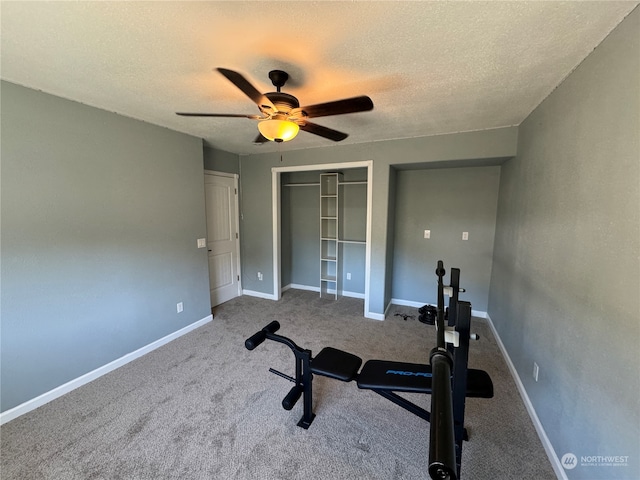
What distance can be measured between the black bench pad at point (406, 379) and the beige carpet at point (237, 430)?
1.55 feet

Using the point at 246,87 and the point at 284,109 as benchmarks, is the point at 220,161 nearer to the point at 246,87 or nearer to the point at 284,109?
the point at 284,109

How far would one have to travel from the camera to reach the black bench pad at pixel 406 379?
1.59 m

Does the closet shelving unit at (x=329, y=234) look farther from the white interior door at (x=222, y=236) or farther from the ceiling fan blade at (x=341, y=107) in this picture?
the ceiling fan blade at (x=341, y=107)

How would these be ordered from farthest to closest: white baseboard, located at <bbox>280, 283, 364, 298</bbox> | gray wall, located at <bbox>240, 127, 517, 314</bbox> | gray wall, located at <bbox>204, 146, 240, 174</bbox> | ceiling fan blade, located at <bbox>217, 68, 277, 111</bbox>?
white baseboard, located at <bbox>280, 283, 364, 298</bbox> < gray wall, located at <bbox>204, 146, 240, 174</bbox> < gray wall, located at <bbox>240, 127, 517, 314</bbox> < ceiling fan blade, located at <bbox>217, 68, 277, 111</bbox>

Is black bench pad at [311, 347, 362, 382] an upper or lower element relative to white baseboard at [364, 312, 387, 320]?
upper

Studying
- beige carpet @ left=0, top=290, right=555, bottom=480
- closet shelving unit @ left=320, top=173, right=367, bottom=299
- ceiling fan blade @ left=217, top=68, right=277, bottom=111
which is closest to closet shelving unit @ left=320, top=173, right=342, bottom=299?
closet shelving unit @ left=320, top=173, right=367, bottom=299

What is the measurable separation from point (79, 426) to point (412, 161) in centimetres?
389

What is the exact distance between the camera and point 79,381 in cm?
232

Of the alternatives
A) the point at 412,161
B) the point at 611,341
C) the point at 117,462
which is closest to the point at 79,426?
the point at 117,462

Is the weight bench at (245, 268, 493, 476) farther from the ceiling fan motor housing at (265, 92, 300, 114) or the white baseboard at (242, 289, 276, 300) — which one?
the white baseboard at (242, 289, 276, 300)

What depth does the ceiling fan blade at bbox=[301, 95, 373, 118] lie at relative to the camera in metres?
1.48

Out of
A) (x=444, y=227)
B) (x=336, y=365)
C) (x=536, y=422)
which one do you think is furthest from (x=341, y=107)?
(x=444, y=227)

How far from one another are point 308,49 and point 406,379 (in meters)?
2.05

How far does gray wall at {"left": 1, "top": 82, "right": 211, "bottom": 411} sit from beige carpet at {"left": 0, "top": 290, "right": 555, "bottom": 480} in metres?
0.36
